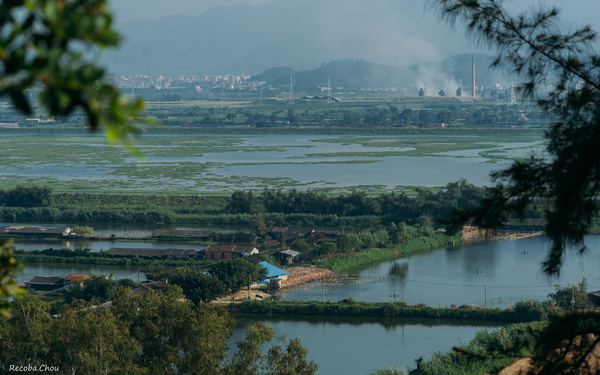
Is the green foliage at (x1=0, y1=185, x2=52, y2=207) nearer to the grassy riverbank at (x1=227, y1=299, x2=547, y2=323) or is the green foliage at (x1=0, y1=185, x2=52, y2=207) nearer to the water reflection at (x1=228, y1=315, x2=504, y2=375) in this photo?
the grassy riverbank at (x1=227, y1=299, x2=547, y2=323)

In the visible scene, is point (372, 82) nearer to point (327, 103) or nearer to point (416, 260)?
point (327, 103)

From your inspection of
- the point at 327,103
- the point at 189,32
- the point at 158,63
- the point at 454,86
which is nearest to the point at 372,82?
the point at 454,86

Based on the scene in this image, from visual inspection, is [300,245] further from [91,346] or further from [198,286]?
[91,346]

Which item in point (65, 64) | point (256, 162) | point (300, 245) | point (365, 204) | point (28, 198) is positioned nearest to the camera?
point (65, 64)

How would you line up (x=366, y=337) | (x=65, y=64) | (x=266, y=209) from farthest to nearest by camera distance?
(x=266, y=209), (x=366, y=337), (x=65, y=64)

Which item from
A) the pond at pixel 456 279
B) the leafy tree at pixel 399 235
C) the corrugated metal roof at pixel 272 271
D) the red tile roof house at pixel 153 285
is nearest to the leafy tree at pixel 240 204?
the leafy tree at pixel 399 235

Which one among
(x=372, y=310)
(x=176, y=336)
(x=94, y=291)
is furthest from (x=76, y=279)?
(x=176, y=336)
